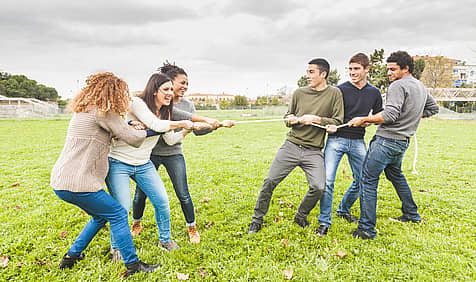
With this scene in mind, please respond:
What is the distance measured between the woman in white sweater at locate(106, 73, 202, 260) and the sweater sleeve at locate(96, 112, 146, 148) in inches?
12.9

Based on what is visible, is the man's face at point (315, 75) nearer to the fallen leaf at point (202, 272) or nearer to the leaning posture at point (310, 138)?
the leaning posture at point (310, 138)

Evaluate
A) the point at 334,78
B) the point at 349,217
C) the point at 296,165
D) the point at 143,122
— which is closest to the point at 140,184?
the point at 143,122

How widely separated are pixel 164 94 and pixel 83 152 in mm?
1206

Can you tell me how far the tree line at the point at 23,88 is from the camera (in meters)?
65.5

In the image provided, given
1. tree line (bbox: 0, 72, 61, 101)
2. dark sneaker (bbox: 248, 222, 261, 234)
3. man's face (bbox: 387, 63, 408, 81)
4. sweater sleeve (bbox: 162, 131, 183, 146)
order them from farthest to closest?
tree line (bbox: 0, 72, 61, 101)
dark sneaker (bbox: 248, 222, 261, 234)
man's face (bbox: 387, 63, 408, 81)
sweater sleeve (bbox: 162, 131, 183, 146)

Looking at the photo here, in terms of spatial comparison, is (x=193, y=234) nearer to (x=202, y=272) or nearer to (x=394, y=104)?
(x=202, y=272)

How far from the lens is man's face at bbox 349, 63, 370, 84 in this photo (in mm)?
4422

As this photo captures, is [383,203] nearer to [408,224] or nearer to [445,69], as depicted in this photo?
[408,224]

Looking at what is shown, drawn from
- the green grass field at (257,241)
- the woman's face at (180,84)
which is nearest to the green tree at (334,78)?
the green grass field at (257,241)

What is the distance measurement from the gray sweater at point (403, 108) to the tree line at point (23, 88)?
3234 inches

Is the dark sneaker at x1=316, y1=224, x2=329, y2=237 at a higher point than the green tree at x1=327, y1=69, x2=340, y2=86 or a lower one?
lower

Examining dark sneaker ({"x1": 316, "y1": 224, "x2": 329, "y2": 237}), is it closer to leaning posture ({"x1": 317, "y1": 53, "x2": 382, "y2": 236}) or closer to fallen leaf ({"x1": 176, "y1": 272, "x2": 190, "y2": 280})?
leaning posture ({"x1": 317, "y1": 53, "x2": 382, "y2": 236})

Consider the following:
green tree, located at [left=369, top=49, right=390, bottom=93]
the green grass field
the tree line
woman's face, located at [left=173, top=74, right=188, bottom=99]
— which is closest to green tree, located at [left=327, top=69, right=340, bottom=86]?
green tree, located at [left=369, top=49, right=390, bottom=93]

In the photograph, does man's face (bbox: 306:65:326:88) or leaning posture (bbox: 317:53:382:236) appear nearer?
man's face (bbox: 306:65:326:88)
